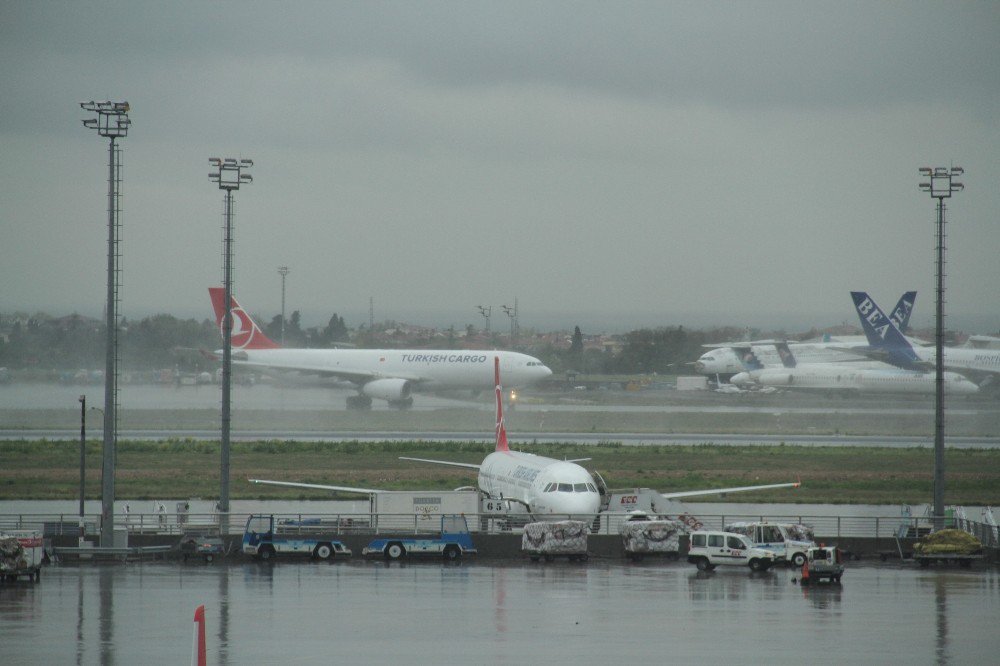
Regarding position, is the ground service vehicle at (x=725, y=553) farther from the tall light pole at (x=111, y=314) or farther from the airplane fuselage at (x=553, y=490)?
the tall light pole at (x=111, y=314)

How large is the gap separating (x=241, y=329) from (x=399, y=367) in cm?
1788

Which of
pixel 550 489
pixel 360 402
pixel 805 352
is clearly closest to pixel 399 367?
pixel 360 402

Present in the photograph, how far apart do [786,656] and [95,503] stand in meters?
42.0

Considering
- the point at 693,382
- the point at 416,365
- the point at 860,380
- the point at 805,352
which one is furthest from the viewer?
the point at 693,382

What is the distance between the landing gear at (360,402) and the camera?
351 ft

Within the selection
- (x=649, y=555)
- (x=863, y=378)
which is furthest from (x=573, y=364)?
(x=649, y=555)

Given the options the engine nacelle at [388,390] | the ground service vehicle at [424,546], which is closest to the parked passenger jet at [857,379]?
the engine nacelle at [388,390]

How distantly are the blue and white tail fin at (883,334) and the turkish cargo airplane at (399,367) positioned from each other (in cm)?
3409

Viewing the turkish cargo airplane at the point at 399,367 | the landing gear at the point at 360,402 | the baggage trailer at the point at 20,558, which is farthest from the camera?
the landing gear at the point at 360,402

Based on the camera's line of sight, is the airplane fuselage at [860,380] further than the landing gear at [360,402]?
Yes

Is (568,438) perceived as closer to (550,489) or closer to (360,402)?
(360,402)

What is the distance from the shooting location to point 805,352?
463ft

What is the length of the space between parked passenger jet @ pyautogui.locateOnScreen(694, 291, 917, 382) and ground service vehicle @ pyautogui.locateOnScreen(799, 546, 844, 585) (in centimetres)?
8938

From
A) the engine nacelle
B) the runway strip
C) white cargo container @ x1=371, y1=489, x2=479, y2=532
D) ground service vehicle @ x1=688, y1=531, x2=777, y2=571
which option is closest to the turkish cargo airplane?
the engine nacelle
